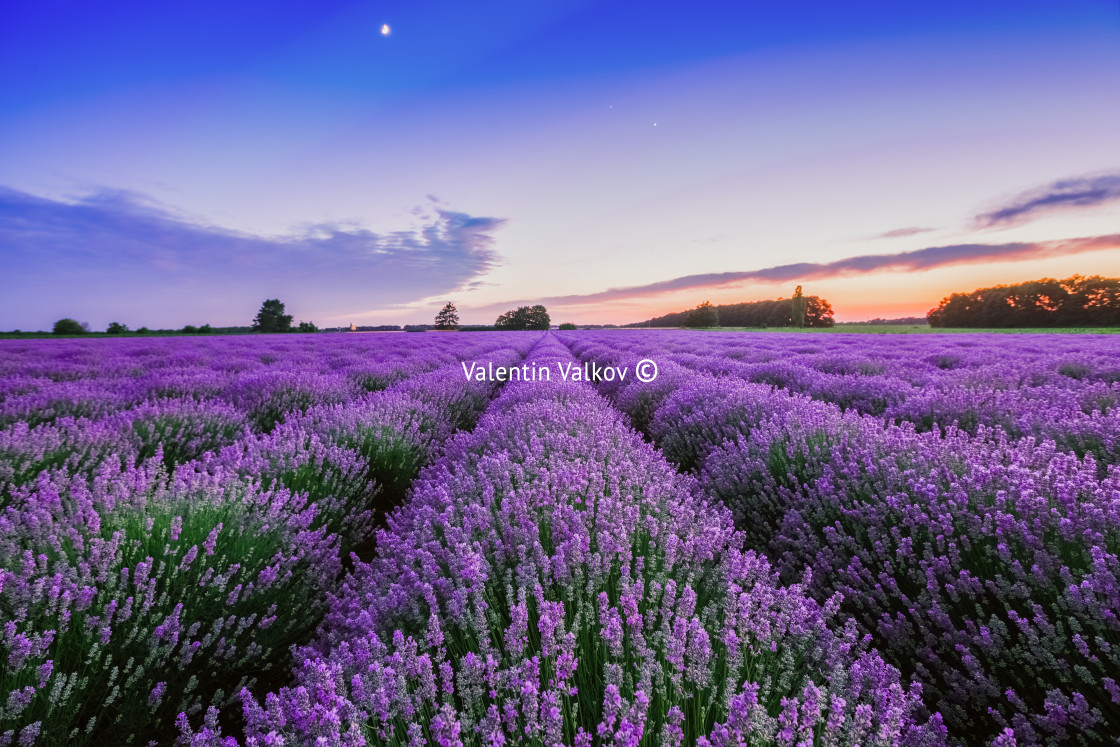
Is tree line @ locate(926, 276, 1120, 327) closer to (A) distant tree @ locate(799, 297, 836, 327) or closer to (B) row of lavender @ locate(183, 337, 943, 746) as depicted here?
(A) distant tree @ locate(799, 297, 836, 327)

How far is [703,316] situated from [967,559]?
245ft

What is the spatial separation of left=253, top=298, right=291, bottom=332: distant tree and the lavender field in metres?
47.2

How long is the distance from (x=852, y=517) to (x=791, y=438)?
87cm

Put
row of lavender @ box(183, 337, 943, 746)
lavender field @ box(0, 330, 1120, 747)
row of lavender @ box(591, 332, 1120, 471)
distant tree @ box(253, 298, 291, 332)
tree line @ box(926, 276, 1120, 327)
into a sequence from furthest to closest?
distant tree @ box(253, 298, 291, 332)
tree line @ box(926, 276, 1120, 327)
row of lavender @ box(591, 332, 1120, 471)
lavender field @ box(0, 330, 1120, 747)
row of lavender @ box(183, 337, 943, 746)

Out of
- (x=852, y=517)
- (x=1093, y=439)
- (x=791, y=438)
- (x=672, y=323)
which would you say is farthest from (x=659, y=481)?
(x=672, y=323)

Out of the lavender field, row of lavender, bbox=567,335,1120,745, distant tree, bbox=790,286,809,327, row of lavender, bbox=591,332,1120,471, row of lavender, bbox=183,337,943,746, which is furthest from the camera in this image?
distant tree, bbox=790,286,809,327

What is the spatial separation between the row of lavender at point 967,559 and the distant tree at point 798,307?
69445 mm

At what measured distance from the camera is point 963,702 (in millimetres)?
1500

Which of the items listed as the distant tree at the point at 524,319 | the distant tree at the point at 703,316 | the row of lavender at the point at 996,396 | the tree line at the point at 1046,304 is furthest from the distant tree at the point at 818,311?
the row of lavender at the point at 996,396

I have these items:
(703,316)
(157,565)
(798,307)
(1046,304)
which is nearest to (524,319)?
(703,316)

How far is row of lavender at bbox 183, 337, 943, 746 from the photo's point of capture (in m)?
0.96

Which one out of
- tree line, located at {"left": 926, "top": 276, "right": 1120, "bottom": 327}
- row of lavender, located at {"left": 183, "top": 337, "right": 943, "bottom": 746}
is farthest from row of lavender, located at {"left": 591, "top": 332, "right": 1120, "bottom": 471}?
tree line, located at {"left": 926, "top": 276, "right": 1120, "bottom": 327}

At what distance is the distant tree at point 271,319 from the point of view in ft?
143

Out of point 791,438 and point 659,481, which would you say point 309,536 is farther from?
point 791,438
